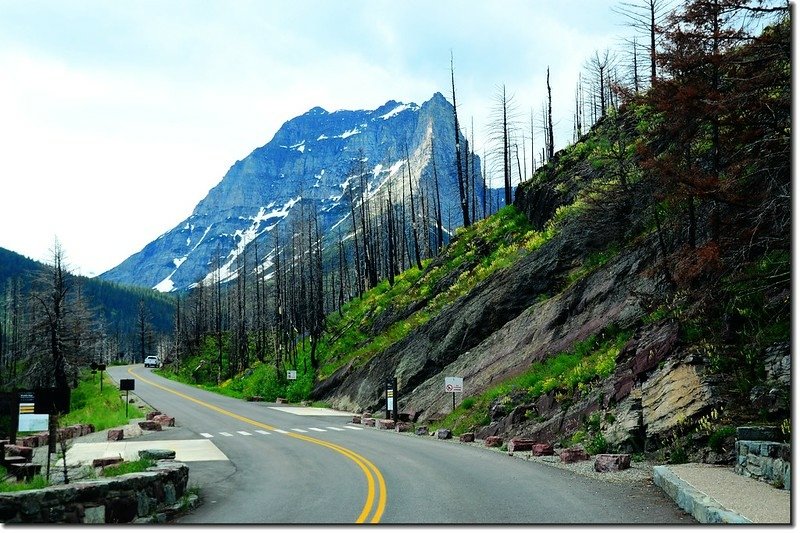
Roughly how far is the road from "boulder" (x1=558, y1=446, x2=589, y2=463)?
2.56 ft

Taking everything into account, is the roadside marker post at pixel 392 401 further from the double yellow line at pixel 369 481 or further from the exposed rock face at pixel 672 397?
the exposed rock face at pixel 672 397

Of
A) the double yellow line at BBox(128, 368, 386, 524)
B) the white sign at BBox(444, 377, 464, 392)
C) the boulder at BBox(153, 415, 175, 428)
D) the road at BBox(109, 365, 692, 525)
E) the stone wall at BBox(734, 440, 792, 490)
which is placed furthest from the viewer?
the boulder at BBox(153, 415, 175, 428)

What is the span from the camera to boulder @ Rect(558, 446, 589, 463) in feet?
51.8

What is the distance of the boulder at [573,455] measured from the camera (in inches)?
621

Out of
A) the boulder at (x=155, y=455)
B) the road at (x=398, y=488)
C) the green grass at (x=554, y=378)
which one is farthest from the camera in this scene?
the green grass at (x=554, y=378)

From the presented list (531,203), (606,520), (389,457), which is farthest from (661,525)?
(531,203)

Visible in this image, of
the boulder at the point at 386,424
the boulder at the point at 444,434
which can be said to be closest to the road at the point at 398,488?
the boulder at the point at 444,434

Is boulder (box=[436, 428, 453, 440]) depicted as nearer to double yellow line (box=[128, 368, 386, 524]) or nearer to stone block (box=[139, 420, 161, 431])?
double yellow line (box=[128, 368, 386, 524])

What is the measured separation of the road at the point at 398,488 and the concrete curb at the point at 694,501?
186mm

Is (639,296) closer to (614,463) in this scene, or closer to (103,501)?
(614,463)

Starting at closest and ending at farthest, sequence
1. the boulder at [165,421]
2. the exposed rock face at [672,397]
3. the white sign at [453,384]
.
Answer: the exposed rock face at [672,397]
the white sign at [453,384]
the boulder at [165,421]

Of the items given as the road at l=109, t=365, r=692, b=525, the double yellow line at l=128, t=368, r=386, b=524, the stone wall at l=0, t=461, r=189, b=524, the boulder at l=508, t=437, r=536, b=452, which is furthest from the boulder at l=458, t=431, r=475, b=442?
the stone wall at l=0, t=461, r=189, b=524

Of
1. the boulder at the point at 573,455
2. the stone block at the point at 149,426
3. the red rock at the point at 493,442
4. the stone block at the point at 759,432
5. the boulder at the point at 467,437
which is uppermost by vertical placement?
the stone block at the point at 759,432

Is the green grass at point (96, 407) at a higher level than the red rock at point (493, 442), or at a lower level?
lower
